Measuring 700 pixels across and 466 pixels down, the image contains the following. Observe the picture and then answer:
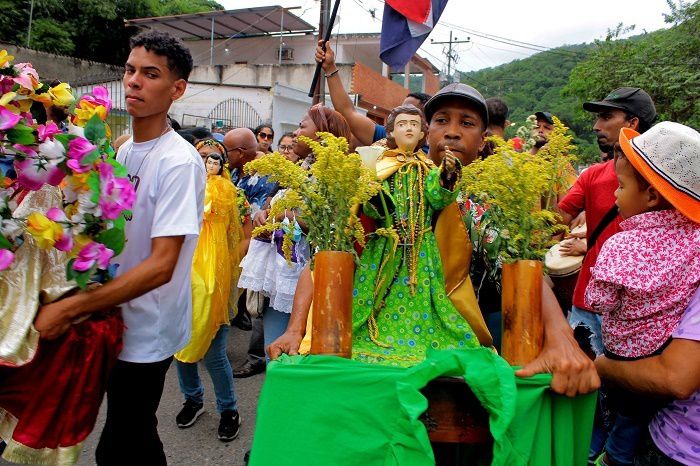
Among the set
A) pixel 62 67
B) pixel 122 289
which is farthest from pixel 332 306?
pixel 62 67

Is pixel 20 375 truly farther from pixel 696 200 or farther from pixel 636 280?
pixel 696 200

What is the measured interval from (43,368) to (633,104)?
361cm

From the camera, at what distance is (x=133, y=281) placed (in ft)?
6.97

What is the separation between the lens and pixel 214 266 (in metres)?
3.87

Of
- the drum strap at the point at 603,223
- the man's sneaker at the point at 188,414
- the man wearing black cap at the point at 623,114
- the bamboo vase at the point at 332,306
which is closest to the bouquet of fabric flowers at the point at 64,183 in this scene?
the bamboo vase at the point at 332,306

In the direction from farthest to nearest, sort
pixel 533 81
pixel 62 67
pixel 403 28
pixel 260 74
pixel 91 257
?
pixel 533 81 < pixel 260 74 < pixel 62 67 < pixel 403 28 < pixel 91 257

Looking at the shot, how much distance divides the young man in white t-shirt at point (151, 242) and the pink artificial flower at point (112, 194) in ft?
0.67

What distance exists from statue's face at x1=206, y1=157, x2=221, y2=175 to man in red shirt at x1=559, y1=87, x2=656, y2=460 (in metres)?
2.48

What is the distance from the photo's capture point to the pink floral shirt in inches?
68.5

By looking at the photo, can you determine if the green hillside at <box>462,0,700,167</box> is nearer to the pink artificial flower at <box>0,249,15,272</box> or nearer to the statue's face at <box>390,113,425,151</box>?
the statue's face at <box>390,113,425,151</box>

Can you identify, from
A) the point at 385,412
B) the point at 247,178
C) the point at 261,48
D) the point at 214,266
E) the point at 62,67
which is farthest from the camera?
the point at 261,48

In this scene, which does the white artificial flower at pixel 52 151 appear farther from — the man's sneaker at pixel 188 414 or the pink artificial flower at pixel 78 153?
the man's sneaker at pixel 188 414

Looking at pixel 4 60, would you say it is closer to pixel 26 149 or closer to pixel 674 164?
pixel 26 149

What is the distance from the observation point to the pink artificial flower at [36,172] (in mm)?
1974
